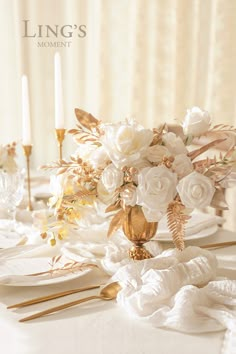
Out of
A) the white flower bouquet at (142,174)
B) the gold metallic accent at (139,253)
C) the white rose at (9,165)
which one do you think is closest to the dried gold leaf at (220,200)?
the white flower bouquet at (142,174)

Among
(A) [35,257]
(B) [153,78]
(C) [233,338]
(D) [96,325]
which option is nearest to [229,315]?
(C) [233,338]

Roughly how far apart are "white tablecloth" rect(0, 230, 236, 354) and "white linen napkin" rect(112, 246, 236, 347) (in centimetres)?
2

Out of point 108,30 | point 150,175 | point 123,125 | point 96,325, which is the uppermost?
point 108,30

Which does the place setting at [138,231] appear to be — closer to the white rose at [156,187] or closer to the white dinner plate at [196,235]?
the white rose at [156,187]

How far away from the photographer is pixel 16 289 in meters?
1.18

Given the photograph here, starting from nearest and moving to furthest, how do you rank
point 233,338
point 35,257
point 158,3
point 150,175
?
point 233,338
point 150,175
point 35,257
point 158,3

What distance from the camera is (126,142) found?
44.8 inches

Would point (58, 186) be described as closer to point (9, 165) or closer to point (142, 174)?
point (142, 174)

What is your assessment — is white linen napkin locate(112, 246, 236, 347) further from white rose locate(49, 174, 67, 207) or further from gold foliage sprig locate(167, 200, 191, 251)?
white rose locate(49, 174, 67, 207)

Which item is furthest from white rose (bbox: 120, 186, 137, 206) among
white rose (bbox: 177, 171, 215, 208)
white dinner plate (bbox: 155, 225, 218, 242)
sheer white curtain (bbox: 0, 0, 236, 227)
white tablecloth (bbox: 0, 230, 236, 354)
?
sheer white curtain (bbox: 0, 0, 236, 227)

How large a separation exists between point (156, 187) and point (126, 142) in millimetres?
111

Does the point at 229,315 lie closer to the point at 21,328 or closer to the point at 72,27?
the point at 21,328

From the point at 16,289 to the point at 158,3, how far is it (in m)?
3.04

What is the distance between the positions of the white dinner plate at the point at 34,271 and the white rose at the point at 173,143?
33 centimetres
